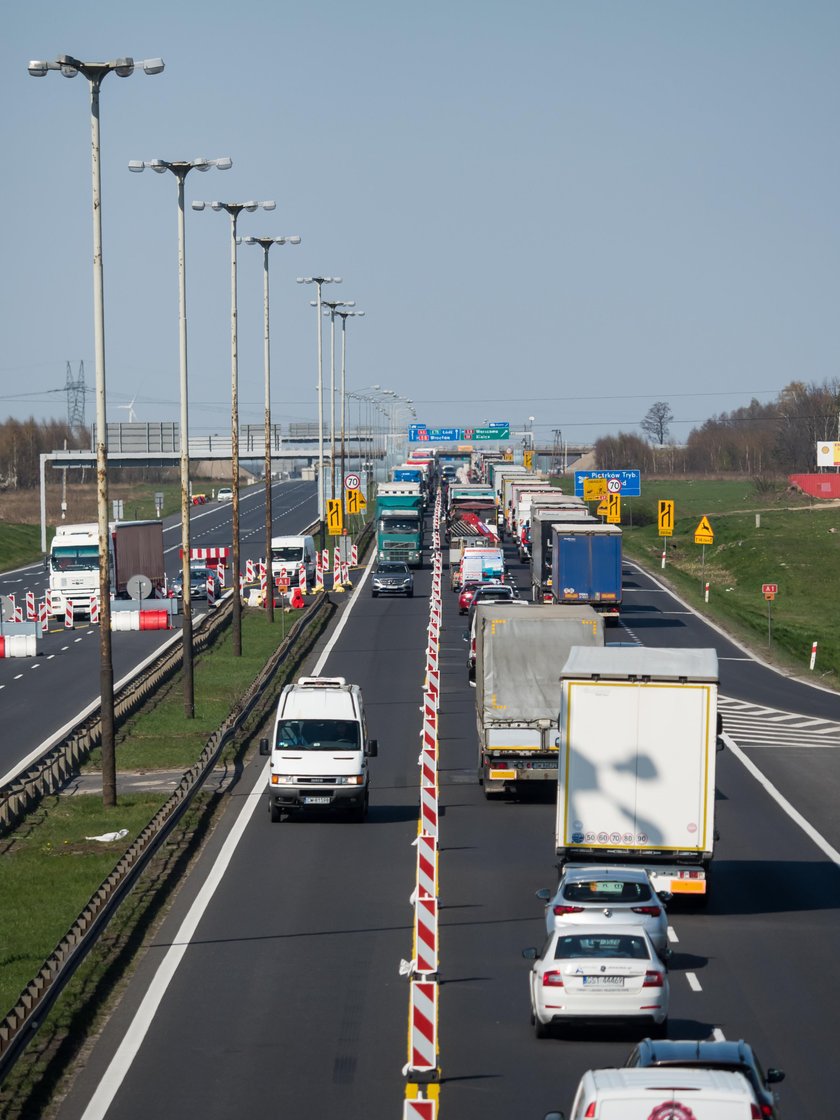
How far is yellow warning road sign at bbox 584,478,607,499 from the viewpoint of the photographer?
116 meters

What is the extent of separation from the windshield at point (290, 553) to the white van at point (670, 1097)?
7064cm

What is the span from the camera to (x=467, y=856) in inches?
1123

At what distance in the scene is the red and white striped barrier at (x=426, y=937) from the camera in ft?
60.0

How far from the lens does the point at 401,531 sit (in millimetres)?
90625

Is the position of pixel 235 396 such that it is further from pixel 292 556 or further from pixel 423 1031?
pixel 423 1031

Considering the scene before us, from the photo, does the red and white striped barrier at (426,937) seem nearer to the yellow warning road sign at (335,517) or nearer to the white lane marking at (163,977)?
the white lane marking at (163,977)

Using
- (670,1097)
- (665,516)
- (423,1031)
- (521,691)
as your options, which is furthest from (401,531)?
(670,1097)

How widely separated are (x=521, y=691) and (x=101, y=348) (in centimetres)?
1042

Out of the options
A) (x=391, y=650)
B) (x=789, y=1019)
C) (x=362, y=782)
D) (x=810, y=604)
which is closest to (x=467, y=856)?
(x=362, y=782)

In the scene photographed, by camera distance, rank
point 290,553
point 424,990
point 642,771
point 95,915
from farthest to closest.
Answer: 1. point 290,553
2. point 642,771
3. point 95,915
4. point 424,990

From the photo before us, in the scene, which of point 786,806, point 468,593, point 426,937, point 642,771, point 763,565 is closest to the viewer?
point 426,937

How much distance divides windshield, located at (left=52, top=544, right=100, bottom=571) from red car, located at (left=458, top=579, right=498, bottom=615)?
14.6 metres

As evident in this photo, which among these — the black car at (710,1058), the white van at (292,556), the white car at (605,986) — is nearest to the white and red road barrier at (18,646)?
the white van at (292,556)

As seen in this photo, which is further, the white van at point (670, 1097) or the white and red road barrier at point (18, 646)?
the white and red road barrier at point (18, 646)
